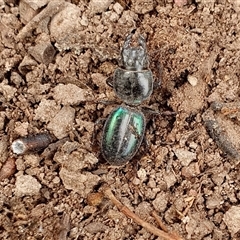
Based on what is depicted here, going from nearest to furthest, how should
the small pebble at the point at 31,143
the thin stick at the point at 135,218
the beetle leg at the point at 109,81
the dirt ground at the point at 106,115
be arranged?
the thin stick at the point at 135,218
the dirt ground at the point at 106,115
the small pebble at the point at 31,143
the beetle leg at the point at 109,81

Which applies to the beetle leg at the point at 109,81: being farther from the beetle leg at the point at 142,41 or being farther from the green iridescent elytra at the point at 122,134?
the beetle leg at the point at 142,41

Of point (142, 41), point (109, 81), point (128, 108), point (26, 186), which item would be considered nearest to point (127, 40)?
point (142, 41)

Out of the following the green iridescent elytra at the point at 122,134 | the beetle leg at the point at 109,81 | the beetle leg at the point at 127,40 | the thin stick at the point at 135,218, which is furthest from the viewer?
the beetle leg at the point at 109,81

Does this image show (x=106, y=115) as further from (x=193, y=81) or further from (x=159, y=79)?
(x=193, y=81)

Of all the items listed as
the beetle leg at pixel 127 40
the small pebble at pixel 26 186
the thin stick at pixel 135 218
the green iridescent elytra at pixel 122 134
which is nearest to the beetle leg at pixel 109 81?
the green iridescent elytra at pixel 122 134

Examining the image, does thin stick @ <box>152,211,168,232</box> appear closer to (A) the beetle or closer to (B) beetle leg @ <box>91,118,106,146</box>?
(A) the beetle

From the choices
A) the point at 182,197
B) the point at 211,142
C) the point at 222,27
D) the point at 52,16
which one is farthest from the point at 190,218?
the point at 52,16
